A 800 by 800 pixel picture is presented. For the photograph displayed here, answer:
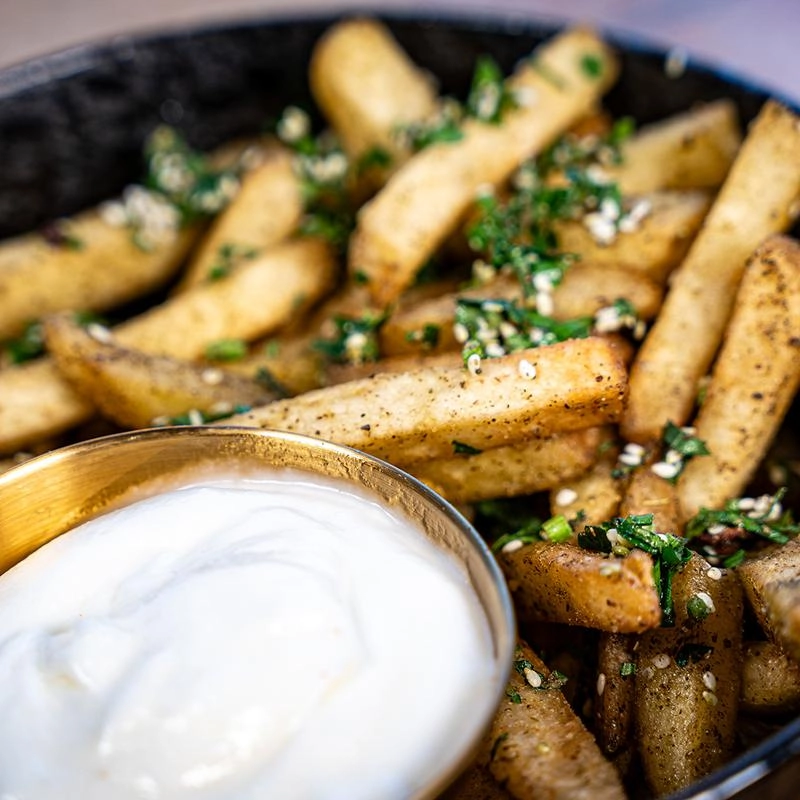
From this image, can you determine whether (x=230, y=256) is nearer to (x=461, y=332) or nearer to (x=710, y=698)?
(x=461, y=332)

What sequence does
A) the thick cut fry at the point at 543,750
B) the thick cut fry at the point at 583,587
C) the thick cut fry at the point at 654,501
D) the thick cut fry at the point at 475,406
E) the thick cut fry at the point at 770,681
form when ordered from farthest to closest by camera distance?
the thick cut fry at the point at 654,501 < the thick cut fry at the point at 475,406 < the thick cut fry at the point at 770,681 < the thick cut fry at the point at 583,587 < the thick cut fry at the point at 543,750

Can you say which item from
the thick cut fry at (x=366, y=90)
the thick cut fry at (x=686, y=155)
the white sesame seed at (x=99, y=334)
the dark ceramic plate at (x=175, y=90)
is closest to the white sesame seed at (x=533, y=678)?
the white sesame seed at (x=99, y=334)

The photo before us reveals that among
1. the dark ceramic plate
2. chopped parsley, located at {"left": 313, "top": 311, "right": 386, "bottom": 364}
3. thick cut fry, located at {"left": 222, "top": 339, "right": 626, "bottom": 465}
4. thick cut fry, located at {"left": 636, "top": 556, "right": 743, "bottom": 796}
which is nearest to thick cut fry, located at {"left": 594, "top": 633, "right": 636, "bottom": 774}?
thick cut fry, located at {"left": 636, "top": 556, "right": 743, "bottom": 796}

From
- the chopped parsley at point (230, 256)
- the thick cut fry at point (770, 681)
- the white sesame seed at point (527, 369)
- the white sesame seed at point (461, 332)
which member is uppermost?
the white sesame seed at point (527, 369)

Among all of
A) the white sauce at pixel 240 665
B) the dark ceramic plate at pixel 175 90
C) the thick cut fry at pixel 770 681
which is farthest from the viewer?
the dark ceramic plate at pixel 175 90

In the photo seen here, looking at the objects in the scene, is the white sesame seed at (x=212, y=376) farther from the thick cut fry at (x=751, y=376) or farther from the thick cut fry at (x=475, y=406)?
the thick cut fry at (x=751, y=376)

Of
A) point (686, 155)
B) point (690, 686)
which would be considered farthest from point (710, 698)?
point (686, 155)
